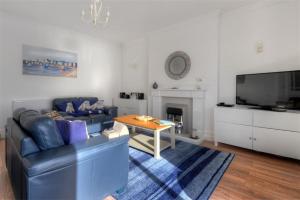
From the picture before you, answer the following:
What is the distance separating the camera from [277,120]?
8.27 feet

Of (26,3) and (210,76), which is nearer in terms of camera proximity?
(26,3)

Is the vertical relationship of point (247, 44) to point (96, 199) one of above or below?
above

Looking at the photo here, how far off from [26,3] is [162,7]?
2.59 m

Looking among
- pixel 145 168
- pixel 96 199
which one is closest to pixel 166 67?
pixel 145 168

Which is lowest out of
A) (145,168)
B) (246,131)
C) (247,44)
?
(145,168)

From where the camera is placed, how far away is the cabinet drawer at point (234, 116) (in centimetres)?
279

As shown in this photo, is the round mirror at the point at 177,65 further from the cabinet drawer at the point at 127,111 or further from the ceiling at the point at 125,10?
the cabinet drawer at the point at 127,111

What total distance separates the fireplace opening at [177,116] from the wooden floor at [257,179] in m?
1.41

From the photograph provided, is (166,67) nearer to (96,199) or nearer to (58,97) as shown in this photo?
(58,97)

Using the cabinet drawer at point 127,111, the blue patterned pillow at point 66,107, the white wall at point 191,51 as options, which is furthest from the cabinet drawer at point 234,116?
the blue patterned pillow at point 66,107

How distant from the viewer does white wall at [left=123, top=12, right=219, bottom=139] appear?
349 centimetres

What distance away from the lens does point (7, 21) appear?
339 centimetres

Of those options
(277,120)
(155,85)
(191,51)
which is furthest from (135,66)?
(277,120)

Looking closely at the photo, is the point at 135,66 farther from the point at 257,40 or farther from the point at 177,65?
the point at 257,40
